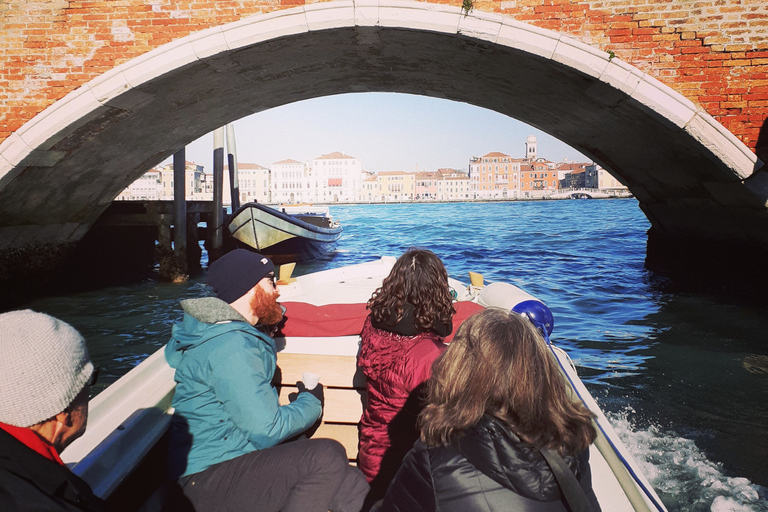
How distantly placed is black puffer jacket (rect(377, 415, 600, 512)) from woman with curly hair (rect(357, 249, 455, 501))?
607 millimetres

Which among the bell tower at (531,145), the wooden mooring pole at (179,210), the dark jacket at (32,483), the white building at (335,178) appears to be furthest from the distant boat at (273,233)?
the bell tower at (531,145)

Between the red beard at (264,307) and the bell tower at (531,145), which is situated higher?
the bell tower at (531,145)

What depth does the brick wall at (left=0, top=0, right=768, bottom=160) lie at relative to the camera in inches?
210

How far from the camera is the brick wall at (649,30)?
5.32 meters

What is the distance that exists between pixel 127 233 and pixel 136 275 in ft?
5.43

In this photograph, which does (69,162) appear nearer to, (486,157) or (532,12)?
(532,12)

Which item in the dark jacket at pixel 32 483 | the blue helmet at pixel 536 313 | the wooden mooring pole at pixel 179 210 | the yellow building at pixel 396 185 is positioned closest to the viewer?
the dark jacket at pixel 32 483

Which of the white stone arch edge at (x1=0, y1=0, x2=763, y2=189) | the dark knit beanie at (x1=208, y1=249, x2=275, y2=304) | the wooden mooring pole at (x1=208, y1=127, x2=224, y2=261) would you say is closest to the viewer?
the dark knit beanie at (x1=208, y1=249, x2=275, y2=304)

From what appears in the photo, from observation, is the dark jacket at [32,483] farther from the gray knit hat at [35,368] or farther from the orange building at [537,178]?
the orange building at [537,178]

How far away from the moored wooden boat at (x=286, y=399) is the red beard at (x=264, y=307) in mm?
610

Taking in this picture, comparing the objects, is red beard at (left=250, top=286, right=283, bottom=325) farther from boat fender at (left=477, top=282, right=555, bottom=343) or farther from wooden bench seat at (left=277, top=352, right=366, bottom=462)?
boat fender at (left=477, top=282, right=555, bottom=343)

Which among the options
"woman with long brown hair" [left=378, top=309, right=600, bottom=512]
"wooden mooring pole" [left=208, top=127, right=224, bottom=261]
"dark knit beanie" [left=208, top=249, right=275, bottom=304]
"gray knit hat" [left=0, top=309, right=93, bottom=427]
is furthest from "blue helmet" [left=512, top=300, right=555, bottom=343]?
"wooden mooring pole" [left=208, top=127, right=224, bottom=261]

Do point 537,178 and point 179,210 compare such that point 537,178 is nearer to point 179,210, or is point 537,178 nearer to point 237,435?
point 179,210

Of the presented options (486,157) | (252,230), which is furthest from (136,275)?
(486,157)
